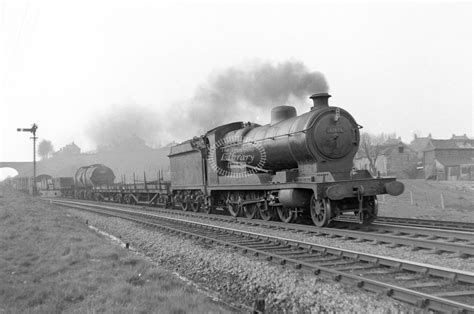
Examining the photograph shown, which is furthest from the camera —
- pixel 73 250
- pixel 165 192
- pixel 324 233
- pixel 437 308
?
pixel 165 192

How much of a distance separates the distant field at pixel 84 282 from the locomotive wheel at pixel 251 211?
5.49m

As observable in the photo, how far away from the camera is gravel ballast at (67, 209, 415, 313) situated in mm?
5055

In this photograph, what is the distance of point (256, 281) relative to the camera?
259 inches

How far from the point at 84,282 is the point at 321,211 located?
21.2ft

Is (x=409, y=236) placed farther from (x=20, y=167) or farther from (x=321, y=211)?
(x=20, y=167)

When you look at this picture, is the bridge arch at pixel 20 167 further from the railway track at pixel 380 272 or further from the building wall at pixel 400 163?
the railway track at pixel 380 272

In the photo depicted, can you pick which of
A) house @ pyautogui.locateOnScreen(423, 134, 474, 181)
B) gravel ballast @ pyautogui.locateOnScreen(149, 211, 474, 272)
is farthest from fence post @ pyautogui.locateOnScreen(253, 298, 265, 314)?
house @ pyautogui.locateOnScreen(423, 134, 474, 181)

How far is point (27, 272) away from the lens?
7395 mm

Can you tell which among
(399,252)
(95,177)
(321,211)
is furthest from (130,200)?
(399,252)

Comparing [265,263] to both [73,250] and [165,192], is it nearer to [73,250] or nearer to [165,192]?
[73,250]

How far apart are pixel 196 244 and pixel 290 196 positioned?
117 inches

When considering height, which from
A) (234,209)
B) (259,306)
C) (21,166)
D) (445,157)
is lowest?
(259,306)

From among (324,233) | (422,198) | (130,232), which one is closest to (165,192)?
(130,232)

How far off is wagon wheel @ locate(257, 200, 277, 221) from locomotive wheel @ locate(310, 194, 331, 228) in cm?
211
